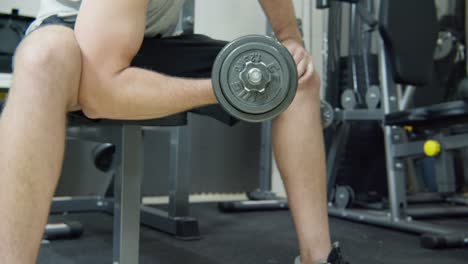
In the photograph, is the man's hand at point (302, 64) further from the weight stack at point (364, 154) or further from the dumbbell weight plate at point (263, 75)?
the weight stack at point (364, 154)

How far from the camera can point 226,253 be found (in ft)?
5.66

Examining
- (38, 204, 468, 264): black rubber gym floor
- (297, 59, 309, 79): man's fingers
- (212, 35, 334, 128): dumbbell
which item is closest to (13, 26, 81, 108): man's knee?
(212, 35, 334, 128): dumbbell

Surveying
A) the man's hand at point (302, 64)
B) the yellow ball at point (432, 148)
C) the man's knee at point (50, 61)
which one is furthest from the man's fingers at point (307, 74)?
the yellow ball at point (432, 148)

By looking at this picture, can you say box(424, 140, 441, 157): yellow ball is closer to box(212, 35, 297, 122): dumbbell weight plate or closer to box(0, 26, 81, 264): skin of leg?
box(212, 35, 297, 122): dumbbell weight plate

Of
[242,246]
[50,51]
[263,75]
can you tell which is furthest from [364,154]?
[50,51]

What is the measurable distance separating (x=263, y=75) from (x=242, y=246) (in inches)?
41.3

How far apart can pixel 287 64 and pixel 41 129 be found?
44 centimetres

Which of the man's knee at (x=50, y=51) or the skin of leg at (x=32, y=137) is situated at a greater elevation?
the man's knee at (x=50, y=51)

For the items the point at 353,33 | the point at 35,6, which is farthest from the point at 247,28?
the point at 35,6

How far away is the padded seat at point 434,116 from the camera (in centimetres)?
196

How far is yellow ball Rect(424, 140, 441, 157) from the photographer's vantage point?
85.1 inches

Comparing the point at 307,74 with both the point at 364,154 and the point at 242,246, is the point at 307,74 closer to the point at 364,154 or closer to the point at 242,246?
the point at 242,246

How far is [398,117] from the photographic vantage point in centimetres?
219

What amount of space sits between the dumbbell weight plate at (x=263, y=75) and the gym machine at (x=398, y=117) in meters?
1.15
